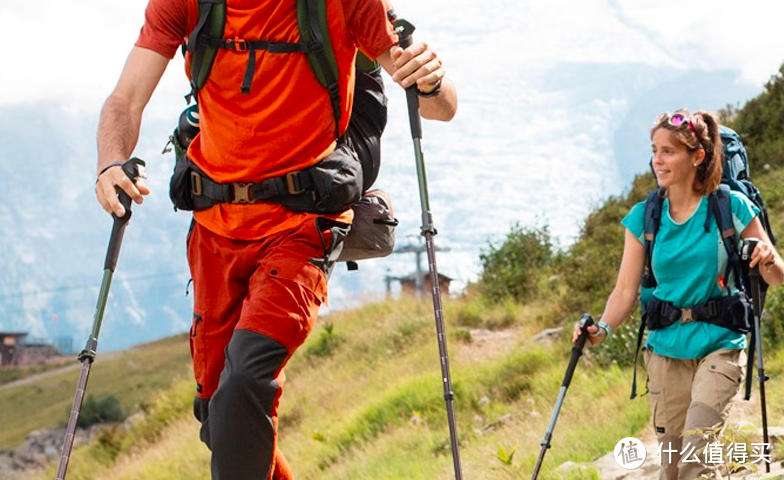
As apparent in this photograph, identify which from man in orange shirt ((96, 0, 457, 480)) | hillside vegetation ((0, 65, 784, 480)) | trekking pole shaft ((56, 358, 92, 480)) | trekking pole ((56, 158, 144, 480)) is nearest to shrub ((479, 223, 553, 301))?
hillside vegetation ((0, 65, 784, 480))

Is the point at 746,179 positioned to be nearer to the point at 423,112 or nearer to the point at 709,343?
the point at 709,343

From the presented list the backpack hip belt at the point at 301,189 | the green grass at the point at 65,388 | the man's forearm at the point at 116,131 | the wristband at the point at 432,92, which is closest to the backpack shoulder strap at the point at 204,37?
the man's forearm at the point at 116,131

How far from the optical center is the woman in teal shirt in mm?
5961

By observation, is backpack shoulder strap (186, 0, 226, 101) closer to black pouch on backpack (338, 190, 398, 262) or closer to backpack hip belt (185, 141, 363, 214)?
backpack hip belt (185, 141, 363, 214)

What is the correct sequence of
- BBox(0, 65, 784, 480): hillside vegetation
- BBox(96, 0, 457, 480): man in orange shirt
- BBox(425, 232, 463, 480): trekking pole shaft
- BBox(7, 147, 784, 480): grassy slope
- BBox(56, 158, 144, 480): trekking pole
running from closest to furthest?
BBox(425, 232, 463, 480): trekking pole shaft, BBox(56, 158, 144, 480): trekking pole, BBox(96, 0, 457, 480): man in orange shirt, BBox(7, 147, 784, 480): grassy slope, BBox(0, 65, 784, 480): hillside vegetation

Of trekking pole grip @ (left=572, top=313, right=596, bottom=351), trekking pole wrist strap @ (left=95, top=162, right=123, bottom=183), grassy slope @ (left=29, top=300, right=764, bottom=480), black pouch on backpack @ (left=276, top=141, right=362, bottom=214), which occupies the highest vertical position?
trekking pole wrist strap @ (left=95, top=162, right=123, bottom=183)

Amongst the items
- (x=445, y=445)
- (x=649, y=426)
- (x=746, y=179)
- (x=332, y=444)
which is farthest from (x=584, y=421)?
(x=332, y=444)

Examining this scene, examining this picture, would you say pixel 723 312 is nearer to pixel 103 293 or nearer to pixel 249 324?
pixel 249 324

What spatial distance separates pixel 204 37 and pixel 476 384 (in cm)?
1077

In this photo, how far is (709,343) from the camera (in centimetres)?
605

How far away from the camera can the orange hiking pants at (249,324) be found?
4.65 meters

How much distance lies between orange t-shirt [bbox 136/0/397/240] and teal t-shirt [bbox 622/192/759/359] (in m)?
1.96

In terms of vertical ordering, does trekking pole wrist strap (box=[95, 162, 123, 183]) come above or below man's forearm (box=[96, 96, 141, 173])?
below

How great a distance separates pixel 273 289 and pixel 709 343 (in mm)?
2369
